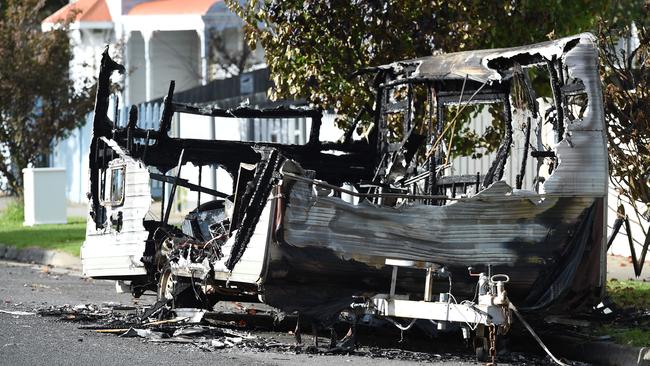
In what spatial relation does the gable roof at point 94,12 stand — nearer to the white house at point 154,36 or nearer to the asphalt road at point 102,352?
the white house at point 154,36

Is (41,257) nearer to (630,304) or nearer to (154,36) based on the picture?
(630,304)

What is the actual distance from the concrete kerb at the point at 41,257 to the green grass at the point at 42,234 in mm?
101

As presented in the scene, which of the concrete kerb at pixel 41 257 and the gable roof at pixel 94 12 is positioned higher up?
the gable roof at pixel 94 12

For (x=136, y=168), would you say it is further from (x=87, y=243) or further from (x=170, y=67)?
(x=170, y=67)

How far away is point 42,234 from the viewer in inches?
815

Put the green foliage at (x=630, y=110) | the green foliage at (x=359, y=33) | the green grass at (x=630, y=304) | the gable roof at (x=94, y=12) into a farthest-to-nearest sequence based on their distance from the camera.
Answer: the gable roof at (x=94, y=12) → the green foliage at (x=359, y=33) → the green foliage at (x=630, y=110) → the green grass at (x=630, y=304)

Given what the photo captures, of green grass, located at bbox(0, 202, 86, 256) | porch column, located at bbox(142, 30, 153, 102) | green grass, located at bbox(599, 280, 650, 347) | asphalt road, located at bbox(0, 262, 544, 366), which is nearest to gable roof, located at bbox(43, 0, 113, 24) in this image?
porch column, located at bbox(142, 30, 153, 102)

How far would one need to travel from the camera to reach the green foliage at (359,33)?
546 inches

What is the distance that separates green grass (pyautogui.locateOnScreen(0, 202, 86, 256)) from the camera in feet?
62.3

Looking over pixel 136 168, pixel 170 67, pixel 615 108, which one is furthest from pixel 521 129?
pixel 170 67

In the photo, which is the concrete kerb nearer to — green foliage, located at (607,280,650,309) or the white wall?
green foliage, located at (607,280,650,309)

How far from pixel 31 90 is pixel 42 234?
417 centimetres

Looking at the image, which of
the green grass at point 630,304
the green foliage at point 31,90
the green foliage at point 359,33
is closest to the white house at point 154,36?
the green foliage at point 31,90

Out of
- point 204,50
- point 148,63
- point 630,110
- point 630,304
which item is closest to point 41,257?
point 630,304
